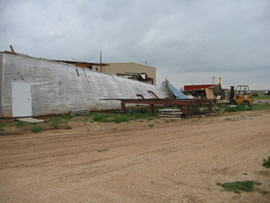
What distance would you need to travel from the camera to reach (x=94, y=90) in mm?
16953

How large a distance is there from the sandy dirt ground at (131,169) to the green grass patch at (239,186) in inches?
4.2

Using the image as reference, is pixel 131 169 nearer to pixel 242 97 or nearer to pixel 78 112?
pixel 78 112

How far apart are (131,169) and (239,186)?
2022 millimetres

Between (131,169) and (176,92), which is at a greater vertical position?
(176,92)

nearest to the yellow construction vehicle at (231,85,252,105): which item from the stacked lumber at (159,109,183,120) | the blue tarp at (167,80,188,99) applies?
the blue tarp at (167,80,188,99)

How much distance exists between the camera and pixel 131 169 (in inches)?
169

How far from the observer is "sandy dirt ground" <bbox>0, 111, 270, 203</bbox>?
320 cm

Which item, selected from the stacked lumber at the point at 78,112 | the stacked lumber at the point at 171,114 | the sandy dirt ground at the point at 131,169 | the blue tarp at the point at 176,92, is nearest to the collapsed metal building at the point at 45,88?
the stacked lumber at the point at 78,112

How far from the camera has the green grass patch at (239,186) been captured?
3307 millimetres

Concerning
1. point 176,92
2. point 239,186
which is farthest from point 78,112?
point 176,92

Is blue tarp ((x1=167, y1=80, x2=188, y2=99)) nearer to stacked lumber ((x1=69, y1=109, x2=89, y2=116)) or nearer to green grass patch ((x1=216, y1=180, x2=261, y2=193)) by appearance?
stacked lumber ((x1=69, y1=109, x2=89, y2=116))

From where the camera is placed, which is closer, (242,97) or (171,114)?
(171,114)

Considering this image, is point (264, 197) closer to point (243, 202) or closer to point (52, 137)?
point (243, 202)

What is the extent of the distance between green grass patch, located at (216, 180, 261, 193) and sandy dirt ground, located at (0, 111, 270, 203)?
106 millimetres
